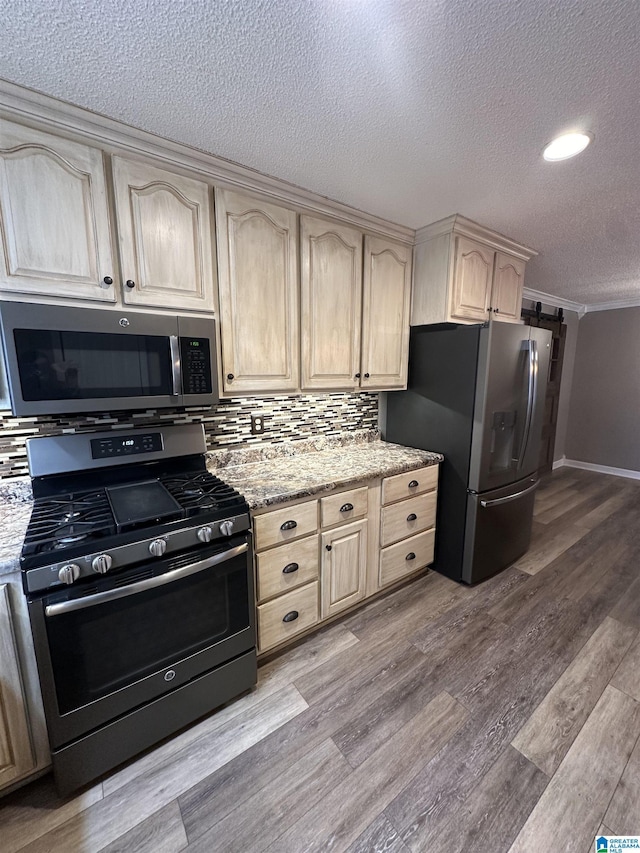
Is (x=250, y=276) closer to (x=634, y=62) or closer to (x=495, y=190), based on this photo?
(x=495, y=190)

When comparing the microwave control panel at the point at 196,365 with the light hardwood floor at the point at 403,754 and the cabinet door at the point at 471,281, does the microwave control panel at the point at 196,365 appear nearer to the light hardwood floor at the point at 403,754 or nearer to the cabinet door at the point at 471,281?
the light hardwood floor at the point at 403,754

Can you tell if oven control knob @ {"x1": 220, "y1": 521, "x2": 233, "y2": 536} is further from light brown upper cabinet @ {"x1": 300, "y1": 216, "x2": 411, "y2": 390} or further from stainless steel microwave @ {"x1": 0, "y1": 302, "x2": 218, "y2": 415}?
light brown upper cabinet @ {"x1": 300, "y1": 216, "x2": 411, "y2": 390}

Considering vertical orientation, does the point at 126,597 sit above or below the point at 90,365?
below

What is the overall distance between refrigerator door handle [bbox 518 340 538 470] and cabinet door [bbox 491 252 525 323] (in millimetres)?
454

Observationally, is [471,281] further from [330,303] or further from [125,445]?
[125,445]

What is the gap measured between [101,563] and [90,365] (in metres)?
0.74

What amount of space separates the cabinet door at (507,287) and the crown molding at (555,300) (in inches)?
65.2

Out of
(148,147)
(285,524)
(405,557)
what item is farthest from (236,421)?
(405,557)

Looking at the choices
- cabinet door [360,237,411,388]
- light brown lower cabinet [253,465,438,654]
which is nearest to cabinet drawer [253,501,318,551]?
light brown lower cabinet [253,465,438,654]

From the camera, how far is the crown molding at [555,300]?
4.15m

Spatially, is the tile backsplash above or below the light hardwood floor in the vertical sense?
above

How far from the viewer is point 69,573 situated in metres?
1.07

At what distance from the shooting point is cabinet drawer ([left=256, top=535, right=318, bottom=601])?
1626 mm

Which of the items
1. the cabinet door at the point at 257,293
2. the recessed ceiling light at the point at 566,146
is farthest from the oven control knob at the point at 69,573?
the recessed ceiling light at the point at 566,146
